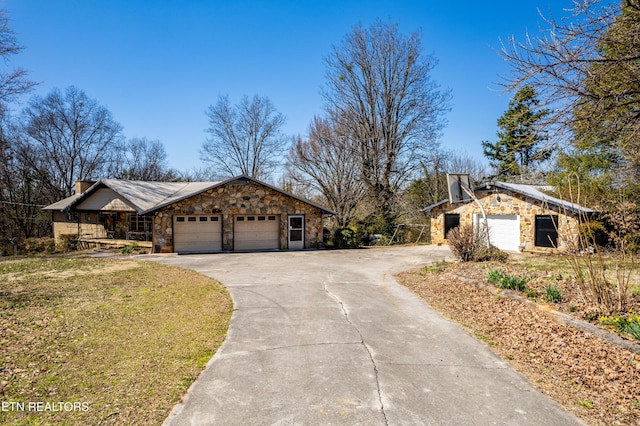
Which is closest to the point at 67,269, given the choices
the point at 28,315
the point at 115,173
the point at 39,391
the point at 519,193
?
the point at 28,315

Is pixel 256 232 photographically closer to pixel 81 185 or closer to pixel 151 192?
pixel 151 192

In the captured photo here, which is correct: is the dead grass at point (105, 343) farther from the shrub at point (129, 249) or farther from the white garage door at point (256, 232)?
the white garage door at point (256, 232)

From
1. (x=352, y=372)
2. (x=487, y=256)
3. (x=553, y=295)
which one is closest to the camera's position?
(x=352, y=372)

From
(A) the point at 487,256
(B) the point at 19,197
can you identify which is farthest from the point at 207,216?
(B) the point at 19,197

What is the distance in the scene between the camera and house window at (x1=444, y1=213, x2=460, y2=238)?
70.4 ft

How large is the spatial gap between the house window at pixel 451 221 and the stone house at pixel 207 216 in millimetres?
7049

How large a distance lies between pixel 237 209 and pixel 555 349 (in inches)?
603

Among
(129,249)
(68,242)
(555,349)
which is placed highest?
(68,242)

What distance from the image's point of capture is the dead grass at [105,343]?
394cm

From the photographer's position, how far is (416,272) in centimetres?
1280

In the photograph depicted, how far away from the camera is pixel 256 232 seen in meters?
19.5

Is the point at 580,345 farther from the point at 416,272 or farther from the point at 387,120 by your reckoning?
the point at 387,120

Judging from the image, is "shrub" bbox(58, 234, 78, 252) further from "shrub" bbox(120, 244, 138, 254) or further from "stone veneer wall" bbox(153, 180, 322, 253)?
"stone veneer wall" bbox(153, 180, 322, 253)

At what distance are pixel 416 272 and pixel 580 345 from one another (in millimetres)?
7117
